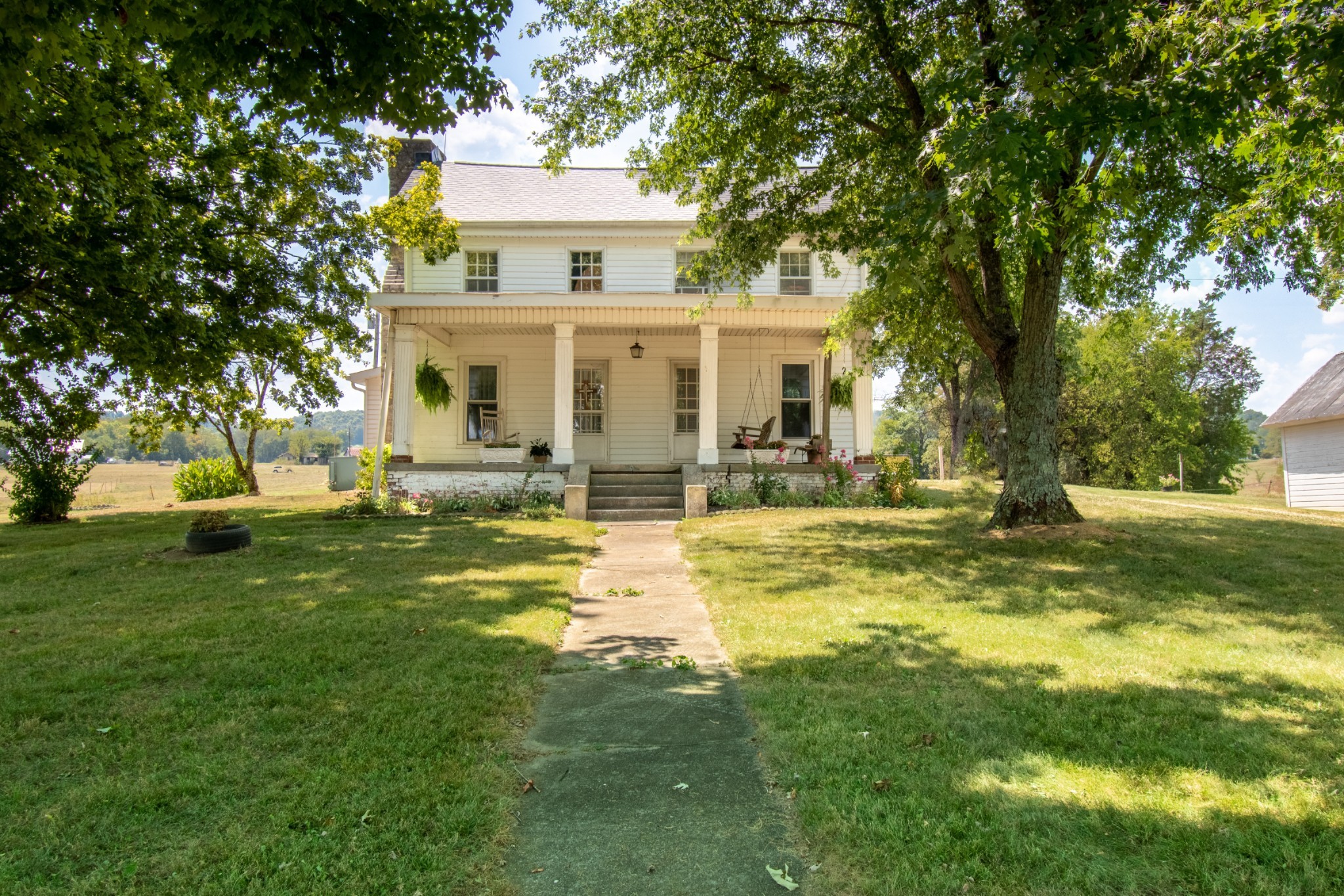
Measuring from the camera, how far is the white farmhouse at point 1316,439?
1948 cm

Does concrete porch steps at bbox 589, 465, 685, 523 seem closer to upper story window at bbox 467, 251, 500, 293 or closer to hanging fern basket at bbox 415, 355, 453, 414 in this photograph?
hanging fern basket at bbox 415, 355, 453, 414

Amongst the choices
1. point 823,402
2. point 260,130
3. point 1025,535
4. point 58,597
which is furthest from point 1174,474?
point 58,597

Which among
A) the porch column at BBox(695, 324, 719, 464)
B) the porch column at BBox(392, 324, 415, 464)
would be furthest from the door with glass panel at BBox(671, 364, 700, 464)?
the porch column at BBox(392, 324, 415, 464)

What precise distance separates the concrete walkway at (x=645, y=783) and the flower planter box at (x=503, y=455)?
10.0 metres

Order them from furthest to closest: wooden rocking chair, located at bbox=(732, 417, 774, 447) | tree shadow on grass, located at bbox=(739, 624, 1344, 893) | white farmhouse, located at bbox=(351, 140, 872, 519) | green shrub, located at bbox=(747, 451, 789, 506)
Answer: white farmhouse, located at bbox=(351, 140, 872, 519) < wooden rocking chair, located at bbox=(732, 417, 774, 447) < green shrub, located at bbox=(747, 451, 789, 506) < tree shadow on grass, located at bbox=(739, 624, 1344, 893)

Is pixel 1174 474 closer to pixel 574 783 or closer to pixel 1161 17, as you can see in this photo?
pixel 1161 17

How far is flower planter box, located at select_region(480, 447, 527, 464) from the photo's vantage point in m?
15.0

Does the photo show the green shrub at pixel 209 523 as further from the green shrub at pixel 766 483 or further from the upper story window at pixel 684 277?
the upper story window at pixel 684 277

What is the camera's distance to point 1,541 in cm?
1153

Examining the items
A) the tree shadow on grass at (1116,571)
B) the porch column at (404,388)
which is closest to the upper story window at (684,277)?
the porch column at (404,388)

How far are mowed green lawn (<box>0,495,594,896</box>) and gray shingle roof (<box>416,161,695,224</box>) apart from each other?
443 inches

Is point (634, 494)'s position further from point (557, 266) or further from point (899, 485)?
point (557, 266)

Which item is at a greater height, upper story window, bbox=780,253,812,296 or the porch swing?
upper story window, bbox=780,253,812,296

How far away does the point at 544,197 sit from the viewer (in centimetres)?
1777
